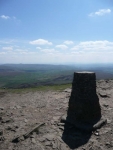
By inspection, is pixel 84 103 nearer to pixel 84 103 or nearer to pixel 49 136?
pixel 84 103

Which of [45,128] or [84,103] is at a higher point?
[84,103]

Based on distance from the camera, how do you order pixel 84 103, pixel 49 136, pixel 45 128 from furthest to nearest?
pixel 84 103 < pixel 45 128 < pixel 49 136

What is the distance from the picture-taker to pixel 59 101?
15.4 meters

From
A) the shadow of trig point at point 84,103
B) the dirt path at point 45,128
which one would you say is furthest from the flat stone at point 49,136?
the shadow of trig point at point 84,103

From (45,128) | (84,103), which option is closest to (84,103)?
(84,103)

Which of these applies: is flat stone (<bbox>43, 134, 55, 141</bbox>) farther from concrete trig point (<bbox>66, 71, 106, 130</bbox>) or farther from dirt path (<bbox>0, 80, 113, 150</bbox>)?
concrete trig point (<bbox>66, 71, 106, 130</bbox>)

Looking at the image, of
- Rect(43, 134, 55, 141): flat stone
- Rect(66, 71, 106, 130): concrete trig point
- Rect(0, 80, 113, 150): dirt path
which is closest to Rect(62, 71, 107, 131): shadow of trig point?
Rect(66, 71, 106, 130): concrete trig point

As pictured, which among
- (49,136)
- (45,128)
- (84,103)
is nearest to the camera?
(49,136)

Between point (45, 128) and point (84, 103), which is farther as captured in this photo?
point (84, 103)

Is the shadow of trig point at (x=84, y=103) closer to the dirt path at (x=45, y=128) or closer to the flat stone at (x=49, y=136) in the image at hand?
the dirt path at (x=45, y=128)

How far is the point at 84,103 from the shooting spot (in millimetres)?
10438

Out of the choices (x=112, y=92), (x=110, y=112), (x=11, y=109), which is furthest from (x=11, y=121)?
(x=112, y=92)

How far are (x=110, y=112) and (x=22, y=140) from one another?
7.11 m

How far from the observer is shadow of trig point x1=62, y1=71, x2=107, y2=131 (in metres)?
10.5
